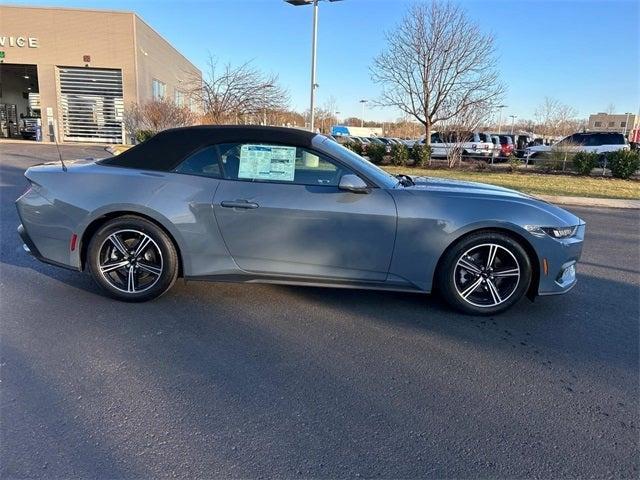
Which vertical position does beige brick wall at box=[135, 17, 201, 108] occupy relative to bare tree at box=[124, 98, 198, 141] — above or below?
above

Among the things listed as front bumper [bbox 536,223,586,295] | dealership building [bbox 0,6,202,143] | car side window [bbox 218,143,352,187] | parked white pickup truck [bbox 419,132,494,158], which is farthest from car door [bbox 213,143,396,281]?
→ dealership building [bbox 0,6,202,143]

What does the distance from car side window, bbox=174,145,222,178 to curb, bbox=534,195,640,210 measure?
1015 cm

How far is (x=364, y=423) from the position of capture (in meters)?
2.36

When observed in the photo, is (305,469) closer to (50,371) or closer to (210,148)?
(50,371)

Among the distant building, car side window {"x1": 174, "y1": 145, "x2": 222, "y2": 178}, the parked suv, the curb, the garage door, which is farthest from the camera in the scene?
the distant building

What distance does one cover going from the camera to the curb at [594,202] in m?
11.1

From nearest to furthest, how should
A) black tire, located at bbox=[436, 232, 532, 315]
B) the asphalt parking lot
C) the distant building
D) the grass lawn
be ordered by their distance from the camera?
the asphalt parking lot
black tire, located at bbox=[436, 232, 532, 315]
the grass lawn
the distant building

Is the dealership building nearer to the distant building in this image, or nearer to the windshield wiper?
the windshield wiper

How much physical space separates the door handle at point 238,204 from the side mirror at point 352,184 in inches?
28.8

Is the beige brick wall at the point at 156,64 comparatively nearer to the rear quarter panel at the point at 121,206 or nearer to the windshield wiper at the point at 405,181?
the rear quarter panel at the point at 121,206

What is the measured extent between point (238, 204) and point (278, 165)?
Result: 1.58 ft

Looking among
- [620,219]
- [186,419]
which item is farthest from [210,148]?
[620,219]

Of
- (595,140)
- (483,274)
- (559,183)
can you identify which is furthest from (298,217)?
(595,140)

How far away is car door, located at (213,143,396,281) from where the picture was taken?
355 centimetres
